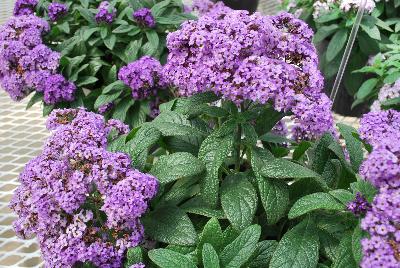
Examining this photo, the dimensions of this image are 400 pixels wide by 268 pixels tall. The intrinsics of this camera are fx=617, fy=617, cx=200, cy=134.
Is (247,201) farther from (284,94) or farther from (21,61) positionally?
(21,61)

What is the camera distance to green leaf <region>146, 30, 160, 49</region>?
293 cm

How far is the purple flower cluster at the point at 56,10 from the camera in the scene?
10.2 ft

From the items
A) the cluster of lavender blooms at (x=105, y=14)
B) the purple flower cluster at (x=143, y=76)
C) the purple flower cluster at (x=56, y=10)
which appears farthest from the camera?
the purple flower cluster at (x=56, y=10)

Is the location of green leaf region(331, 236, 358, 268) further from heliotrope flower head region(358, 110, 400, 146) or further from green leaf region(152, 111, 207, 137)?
green leaf region(152, 111, 207, 137)

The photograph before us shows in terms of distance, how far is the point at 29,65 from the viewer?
2.81m

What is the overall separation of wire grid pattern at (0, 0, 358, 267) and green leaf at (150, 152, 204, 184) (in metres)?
0.95

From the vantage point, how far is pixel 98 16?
3.00 meters

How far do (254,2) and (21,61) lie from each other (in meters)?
3.13

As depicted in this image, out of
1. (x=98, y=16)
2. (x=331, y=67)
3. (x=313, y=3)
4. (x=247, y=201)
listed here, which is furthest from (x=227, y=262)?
(x=313, y=3)

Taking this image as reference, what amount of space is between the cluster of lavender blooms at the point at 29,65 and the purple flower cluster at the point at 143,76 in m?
0.34

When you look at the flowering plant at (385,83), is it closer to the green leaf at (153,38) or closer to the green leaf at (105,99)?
the green leaf at (153,38)

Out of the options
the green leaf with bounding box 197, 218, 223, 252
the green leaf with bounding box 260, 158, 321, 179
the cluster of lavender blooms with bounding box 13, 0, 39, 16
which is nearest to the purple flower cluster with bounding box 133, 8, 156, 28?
the cluster of lavender blooms with bounding box 13, 0, 39, 16

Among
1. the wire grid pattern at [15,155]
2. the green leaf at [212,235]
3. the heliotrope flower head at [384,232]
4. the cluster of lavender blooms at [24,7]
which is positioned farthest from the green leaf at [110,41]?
the heliotrope flower head at [384,232]

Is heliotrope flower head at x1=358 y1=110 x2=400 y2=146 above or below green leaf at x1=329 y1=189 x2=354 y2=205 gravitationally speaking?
→ above
